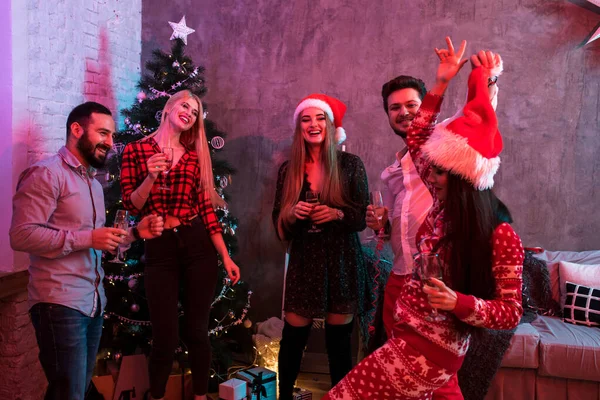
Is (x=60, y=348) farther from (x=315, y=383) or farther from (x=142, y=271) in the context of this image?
(x=315, y=383)

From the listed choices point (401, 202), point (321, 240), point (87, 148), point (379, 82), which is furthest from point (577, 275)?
point (87, 148)

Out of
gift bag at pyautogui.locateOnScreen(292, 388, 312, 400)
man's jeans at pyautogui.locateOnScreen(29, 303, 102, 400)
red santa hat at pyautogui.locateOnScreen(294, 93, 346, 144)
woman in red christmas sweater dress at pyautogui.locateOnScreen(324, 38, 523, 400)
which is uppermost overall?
red santa hat at pyautogui.locateOnScreen(294, 93, 346, 144)

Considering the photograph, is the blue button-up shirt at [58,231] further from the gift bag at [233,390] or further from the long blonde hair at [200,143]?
the gift bag at [233,390]

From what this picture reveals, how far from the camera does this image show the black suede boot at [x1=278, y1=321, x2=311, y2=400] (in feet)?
8.39

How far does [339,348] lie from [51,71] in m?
2.50

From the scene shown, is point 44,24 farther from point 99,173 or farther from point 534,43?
point 534,43

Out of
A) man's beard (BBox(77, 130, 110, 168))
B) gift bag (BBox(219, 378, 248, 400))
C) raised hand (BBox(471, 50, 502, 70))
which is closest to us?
raised hand (BBox(471, 50, 502, 70))

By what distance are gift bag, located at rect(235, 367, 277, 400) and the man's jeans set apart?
1189 millimetres

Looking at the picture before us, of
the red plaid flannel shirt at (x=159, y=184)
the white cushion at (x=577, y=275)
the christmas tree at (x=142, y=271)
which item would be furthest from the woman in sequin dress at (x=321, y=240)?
the white cushion at (x=577, y=275)

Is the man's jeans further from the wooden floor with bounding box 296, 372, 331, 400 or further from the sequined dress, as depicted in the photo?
the wooden floor with bounding box 296, 372, 331, 400

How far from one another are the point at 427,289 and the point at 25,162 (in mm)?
2480

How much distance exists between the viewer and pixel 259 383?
2879 mm

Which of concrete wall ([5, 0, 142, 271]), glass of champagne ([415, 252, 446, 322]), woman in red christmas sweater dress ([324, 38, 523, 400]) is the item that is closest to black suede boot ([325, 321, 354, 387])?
woman in red christmas sweater dress ([324, 38, 523, 400])

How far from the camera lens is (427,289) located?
139 cm
